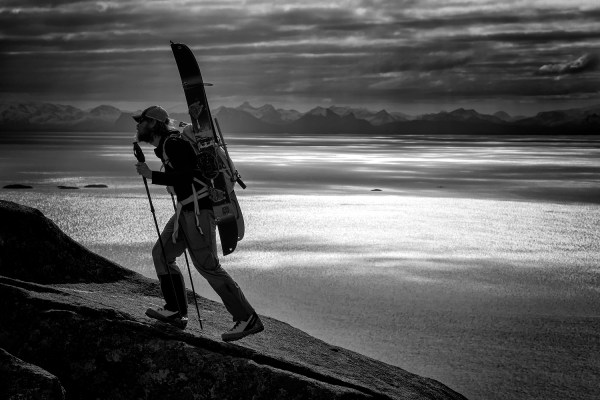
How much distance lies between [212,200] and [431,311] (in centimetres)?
847

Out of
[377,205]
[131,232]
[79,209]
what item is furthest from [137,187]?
[131,232]

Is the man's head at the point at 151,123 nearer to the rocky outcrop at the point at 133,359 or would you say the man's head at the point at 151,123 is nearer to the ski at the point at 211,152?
the ski at the point at 211,152

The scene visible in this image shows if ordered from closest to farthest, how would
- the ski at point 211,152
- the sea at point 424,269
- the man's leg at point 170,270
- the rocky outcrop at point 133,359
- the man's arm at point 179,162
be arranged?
the rocky outcrop at point 133,359 < the man's arm at point 179,162 < the ski at point 211,152 < the man's leg at point 170,270 < the sea at point 424,269

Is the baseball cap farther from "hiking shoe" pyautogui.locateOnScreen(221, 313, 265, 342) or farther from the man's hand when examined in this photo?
"hiking shoe" pyautogui.locateOnScreen(221, 313, 265, 342)

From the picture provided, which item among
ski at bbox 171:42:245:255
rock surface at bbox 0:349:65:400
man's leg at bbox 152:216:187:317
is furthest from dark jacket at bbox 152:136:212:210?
rock surface at bbox 0:349:65:400

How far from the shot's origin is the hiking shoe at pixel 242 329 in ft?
24.2

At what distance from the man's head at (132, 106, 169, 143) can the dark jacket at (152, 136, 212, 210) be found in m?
0.12

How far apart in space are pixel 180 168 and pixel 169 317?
1499 millimetres

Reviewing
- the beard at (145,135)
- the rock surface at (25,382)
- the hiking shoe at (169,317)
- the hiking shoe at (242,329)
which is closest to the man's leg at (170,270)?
the hiking shoe at (169,317)

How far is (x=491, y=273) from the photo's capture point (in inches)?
734

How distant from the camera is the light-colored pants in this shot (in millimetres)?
7434

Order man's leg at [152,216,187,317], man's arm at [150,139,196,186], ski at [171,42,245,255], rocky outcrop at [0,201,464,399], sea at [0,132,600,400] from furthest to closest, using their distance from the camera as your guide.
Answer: sea at [0,132,600,400]
man's leg at [152,216,187,317]
ski at [171,42,245,255]
man's arm at [150,139,196,186]
rocky outcrop at [0,201,464,399]

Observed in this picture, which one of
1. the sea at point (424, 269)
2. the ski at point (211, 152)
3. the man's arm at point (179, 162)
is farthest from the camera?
the sea at point (424, 269)

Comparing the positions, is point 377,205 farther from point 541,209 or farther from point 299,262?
point 299,262
